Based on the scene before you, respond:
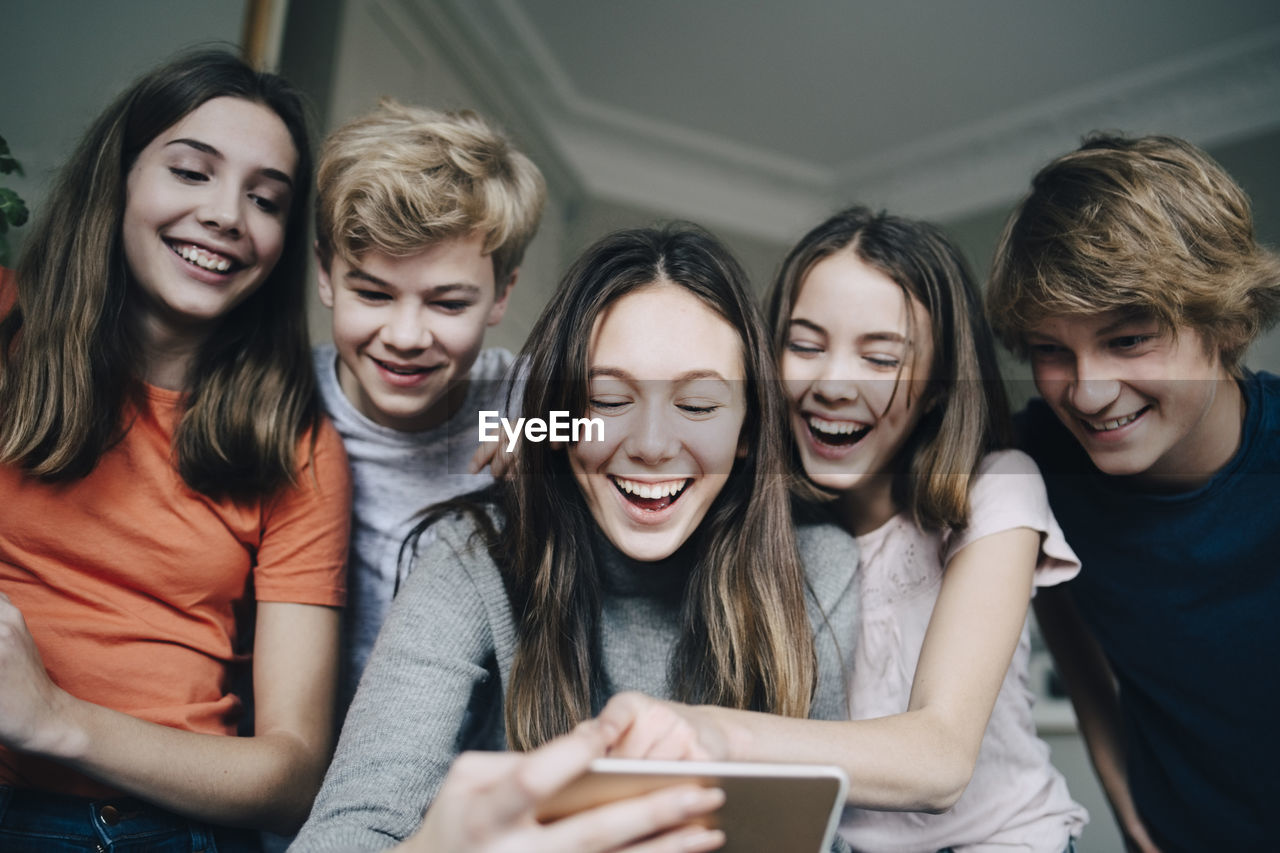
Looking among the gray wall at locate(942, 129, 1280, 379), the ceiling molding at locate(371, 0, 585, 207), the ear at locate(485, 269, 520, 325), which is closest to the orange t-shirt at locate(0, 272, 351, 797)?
the ear at locate(485, 269, 520, 325)

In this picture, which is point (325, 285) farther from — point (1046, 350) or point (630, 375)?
point (1046, 350)

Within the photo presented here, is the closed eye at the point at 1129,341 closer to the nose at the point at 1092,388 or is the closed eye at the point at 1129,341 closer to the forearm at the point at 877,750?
the nose at the point at 1092,388

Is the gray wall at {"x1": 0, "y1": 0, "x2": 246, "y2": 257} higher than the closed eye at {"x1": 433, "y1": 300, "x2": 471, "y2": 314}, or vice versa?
the gray wall at {"x1": 0, "y1": 0, "x2": 246, "y2": 257}

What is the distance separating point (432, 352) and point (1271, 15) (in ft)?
12.2

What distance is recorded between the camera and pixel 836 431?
1.33m

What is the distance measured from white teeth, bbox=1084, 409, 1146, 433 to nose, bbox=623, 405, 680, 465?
662 millimetres

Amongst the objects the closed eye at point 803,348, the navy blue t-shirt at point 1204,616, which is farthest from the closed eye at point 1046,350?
the closed eye at point 803,348

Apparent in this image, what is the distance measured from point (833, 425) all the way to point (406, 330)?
2.20 ft

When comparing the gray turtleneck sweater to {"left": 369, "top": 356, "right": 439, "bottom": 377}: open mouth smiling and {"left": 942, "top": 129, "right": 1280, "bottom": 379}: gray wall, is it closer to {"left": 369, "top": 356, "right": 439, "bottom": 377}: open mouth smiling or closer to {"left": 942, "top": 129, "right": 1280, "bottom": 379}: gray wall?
{"left": 369, "top": 356, "right": 439, "bottom": 377}: open mouth smiling

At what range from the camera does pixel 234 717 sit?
1199 millimetres

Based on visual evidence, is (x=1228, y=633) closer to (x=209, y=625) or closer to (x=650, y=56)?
(x=209, y=625)

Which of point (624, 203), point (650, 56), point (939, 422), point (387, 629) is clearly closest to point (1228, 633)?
point (939, 422)

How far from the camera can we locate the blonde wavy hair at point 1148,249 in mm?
1192

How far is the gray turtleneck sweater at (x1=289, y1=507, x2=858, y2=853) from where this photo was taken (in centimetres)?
90
